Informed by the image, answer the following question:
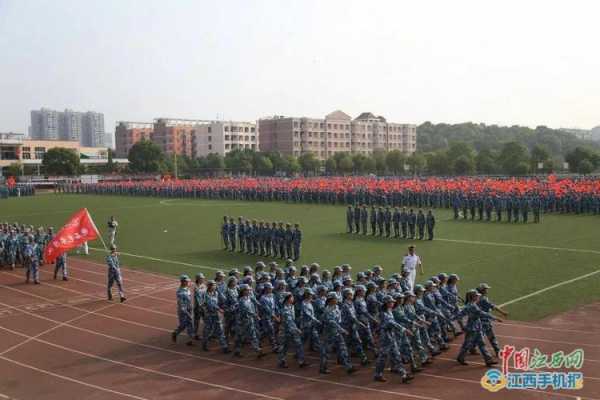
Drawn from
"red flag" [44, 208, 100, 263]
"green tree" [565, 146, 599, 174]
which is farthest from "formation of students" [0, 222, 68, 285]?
"green tree" [565, 146, 599, 174]

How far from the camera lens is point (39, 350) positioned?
1179 cm

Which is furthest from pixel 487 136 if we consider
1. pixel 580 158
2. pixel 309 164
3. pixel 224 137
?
pixel 580 158

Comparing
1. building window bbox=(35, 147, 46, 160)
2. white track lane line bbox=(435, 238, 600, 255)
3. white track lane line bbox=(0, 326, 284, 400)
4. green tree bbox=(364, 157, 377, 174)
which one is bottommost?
white track lane line bbox=(0, 326, 284, 400)

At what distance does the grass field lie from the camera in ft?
50.2

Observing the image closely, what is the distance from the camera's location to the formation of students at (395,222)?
23.9m

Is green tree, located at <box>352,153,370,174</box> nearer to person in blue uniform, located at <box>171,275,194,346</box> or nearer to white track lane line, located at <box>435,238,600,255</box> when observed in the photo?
white track lane line, located at <box>435,238,600,255</box>

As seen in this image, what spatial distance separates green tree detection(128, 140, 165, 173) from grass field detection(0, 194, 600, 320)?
50961 mm

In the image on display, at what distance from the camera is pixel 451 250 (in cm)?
2103

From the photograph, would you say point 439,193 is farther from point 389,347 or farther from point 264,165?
point 264,165

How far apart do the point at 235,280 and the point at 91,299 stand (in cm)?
599

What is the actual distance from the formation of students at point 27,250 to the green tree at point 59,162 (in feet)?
207

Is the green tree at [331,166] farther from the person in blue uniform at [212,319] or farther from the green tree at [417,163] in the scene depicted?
the person in blue uniform at [212,319]

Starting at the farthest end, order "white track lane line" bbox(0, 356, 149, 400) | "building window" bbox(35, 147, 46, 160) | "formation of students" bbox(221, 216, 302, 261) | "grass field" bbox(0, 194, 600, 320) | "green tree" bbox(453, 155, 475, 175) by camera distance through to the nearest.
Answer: "building window" bbox(35, 147, 46, 160) → "green tree" bbox(453, 155, 475, 175) → "formation of students" bbox(221, 216, 302, 261) → "grass field" bbox(0, 194, 600, 320) → "white track lane line" bbox(0, 356, 149, 400)

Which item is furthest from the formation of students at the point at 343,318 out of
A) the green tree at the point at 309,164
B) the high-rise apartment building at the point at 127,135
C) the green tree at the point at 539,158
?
the high-rise apartment building at the point at 127,135
